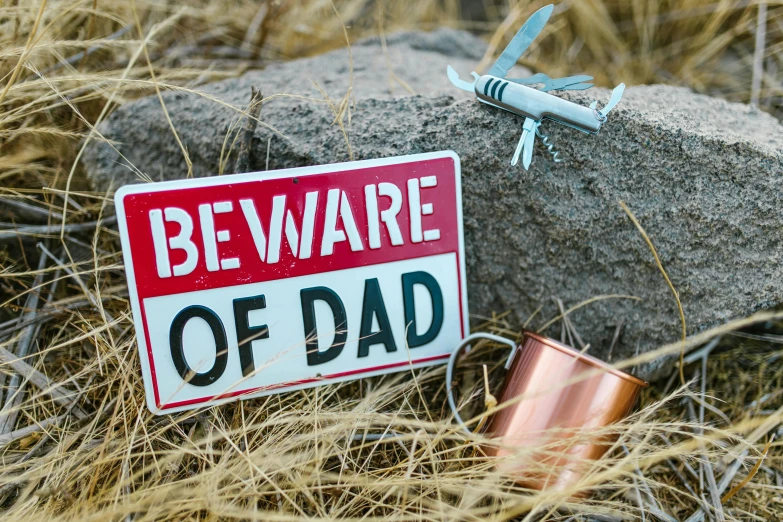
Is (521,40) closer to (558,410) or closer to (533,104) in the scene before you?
(533,104)

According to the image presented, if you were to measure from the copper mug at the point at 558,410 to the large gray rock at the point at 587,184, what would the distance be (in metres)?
0.25

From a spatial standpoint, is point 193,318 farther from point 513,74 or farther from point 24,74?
point 513,74

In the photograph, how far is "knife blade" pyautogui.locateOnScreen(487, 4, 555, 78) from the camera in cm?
119

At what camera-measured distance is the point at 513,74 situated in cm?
179

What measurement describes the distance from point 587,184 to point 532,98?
0.23 metres

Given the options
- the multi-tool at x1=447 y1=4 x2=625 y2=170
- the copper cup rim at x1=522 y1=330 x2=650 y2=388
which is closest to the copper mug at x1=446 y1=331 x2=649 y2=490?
the copper cup rim at x1=522 y1=330 x2=650 y2=388

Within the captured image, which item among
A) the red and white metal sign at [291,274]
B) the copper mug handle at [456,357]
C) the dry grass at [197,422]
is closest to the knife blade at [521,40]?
the red and white metal sign at [291,274]

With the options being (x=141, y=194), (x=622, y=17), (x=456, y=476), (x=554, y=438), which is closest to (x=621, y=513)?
(x=554, y=438)

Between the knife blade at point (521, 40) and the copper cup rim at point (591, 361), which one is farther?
the knife blade at point (521, 40)

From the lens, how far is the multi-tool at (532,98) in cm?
114

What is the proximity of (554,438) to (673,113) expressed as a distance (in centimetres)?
75

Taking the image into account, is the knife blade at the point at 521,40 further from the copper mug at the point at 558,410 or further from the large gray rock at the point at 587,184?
the copper mug at the point at 558,410

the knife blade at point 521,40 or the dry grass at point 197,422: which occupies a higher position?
the knife blade at point 521,40

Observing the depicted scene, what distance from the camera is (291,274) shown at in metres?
1.19
